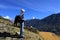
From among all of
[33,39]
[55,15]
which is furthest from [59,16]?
[33,39]

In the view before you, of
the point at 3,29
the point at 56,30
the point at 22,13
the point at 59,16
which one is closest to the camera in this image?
the point at 22,13

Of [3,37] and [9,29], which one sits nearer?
[3,37]

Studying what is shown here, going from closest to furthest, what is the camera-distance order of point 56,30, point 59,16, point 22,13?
point 22,13
point 56,30
point 59,16

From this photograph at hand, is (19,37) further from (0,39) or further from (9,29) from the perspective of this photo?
(9,29)

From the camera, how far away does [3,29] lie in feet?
82.6

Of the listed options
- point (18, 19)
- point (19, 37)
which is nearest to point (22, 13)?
point (18, 19)

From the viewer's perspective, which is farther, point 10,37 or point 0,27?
point 0,27

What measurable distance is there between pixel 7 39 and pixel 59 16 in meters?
58.4

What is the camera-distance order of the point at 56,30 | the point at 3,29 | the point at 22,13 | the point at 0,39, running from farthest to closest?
1. the point at 56,30
2. the point at 3,29
3. the point at 22,13
4. the point at 0,39

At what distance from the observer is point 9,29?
1035 inches

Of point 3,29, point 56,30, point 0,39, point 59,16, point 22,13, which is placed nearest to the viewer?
point 0,39

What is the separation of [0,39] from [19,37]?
180 centimetres

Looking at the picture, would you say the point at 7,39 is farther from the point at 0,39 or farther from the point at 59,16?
the point at 59,16

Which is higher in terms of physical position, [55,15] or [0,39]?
[55,15]
